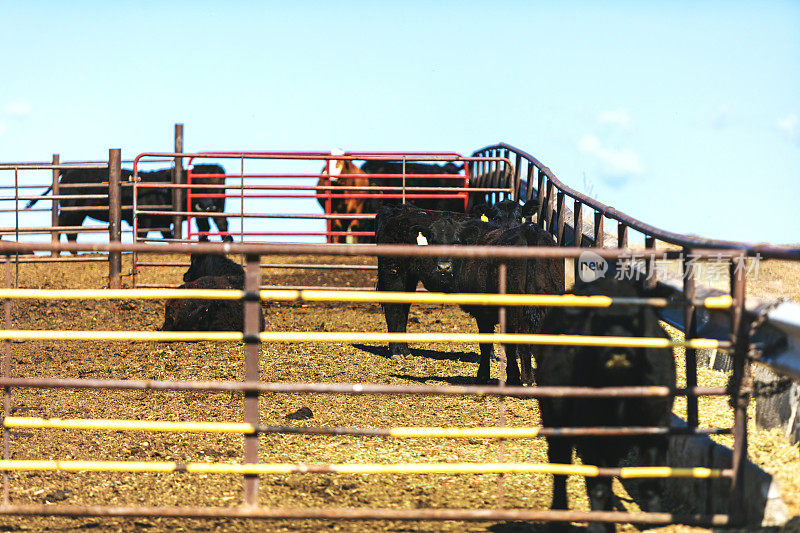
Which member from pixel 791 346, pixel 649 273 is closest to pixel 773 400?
pixel 649 273

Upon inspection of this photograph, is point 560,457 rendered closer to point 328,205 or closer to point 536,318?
point 536,318

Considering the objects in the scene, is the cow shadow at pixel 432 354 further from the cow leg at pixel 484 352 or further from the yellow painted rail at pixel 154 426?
the yellow painted rail at pixel 154 426

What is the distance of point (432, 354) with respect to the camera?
1053 cm

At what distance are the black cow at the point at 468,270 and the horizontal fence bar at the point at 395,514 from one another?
12.6ft

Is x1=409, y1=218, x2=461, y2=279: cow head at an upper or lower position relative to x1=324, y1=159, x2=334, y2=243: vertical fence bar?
lower

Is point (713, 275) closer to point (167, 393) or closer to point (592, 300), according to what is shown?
point (592, 300)

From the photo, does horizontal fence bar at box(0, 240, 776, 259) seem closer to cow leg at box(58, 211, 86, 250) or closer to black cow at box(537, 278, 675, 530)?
black cow at box(537, 278, 675, 530)

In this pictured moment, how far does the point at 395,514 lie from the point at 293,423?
3.01 m

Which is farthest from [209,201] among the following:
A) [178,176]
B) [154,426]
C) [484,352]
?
[154,426]

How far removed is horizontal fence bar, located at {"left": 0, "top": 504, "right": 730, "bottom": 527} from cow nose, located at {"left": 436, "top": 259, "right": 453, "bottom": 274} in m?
6.24

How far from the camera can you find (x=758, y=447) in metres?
5.36

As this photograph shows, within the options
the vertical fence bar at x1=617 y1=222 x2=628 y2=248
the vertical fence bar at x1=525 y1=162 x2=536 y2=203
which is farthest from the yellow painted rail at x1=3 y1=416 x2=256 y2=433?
the vertical fence bar at x1=525 y1=162 x2=536 y2=203

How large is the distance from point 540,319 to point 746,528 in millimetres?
3837

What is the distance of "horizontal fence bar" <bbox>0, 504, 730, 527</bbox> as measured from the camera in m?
3.96
